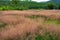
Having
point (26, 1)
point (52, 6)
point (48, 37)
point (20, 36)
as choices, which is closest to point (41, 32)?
point (48, 37)

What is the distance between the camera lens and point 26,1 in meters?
49.7

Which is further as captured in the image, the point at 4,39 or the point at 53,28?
the point at 53,28

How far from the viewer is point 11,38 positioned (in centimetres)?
706

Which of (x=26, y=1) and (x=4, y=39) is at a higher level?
(x=4, y=39)

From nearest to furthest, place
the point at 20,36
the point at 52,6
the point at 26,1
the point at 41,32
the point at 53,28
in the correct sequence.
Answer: the point at 20,36 < the point at 41,32 < the point at 53,28 < the point at 52,6 < the point at 26,1

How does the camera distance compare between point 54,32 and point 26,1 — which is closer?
point 54,32

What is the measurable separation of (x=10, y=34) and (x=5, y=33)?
21 cm

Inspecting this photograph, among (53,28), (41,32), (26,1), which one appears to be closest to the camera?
(41,32)

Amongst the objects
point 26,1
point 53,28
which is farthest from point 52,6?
point 53,28

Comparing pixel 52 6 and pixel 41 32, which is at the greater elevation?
pixel 41 32

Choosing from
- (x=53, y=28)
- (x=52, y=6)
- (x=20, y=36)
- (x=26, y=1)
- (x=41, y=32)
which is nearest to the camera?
(x=20, y=36)

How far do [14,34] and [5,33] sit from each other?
36 centimetres

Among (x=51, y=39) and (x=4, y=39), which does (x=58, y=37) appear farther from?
(x=4, y=39)

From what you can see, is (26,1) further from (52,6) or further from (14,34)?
(14,34)
